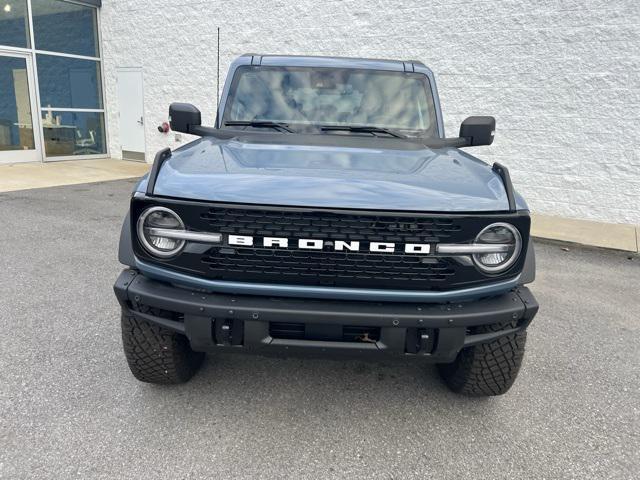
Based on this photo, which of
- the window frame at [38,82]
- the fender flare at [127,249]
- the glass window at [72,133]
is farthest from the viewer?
the glass window at [72,133]

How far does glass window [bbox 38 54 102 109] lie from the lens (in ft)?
38.5

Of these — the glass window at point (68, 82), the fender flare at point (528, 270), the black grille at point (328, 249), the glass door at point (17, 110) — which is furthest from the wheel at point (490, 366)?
the glass window at point (68, 82)

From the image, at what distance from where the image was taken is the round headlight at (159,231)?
2176 millimetres

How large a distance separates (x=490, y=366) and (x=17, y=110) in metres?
12.6

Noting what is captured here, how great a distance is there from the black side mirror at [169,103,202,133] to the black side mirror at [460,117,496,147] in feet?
6.17

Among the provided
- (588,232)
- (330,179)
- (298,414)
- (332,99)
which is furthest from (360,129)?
(588,232)

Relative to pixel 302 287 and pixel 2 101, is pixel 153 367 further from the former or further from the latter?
pixel 2 101

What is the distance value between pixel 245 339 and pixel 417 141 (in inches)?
70.6

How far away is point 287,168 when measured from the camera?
2.32m

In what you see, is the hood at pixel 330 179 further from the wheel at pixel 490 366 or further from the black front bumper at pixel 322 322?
the wheel at pixel 490 366

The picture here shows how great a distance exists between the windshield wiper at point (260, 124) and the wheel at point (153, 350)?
152 cm

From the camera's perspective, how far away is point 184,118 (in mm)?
3258

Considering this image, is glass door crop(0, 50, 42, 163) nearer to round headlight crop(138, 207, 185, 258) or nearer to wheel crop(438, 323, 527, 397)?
round headlight crop(138, 207, 185, 258)

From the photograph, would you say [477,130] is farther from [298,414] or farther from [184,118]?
[298,414]
